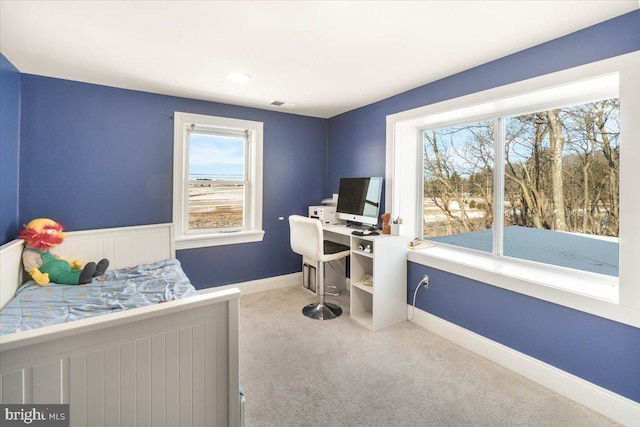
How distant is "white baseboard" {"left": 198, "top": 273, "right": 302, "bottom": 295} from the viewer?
3.79 m

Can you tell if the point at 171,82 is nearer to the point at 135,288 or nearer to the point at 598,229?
the point at 135,288

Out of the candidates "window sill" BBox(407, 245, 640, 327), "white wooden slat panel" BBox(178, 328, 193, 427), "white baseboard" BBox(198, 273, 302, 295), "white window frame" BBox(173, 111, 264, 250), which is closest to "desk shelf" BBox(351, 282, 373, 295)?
"window sill" BBox(407, 245, 640, 327)

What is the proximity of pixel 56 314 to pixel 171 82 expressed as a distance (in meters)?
2.14

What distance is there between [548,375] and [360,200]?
2.16 m

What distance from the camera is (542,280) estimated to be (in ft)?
6.97

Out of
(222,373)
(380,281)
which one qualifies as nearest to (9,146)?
(222,373)

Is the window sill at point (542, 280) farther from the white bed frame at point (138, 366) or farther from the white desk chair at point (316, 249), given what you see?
the white bed frame at point (138, 366)

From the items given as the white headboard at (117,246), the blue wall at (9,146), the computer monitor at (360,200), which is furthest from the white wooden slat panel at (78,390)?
the computer monitor at (360,200)

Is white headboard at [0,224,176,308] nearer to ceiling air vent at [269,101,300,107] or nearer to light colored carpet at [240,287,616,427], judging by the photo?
light colored carpet at [240,287,616,427]

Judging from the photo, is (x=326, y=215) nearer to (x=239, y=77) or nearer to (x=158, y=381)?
(x=239, y=77)

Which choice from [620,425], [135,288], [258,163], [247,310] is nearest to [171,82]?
[258,163]

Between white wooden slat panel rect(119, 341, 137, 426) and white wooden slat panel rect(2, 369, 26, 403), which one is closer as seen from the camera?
white wooden slat panel rect(2, 369, 26, 403)

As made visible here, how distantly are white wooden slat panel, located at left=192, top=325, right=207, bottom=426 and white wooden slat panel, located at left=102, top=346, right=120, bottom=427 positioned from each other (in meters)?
0.26

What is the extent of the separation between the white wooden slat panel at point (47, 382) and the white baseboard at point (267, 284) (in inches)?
102
